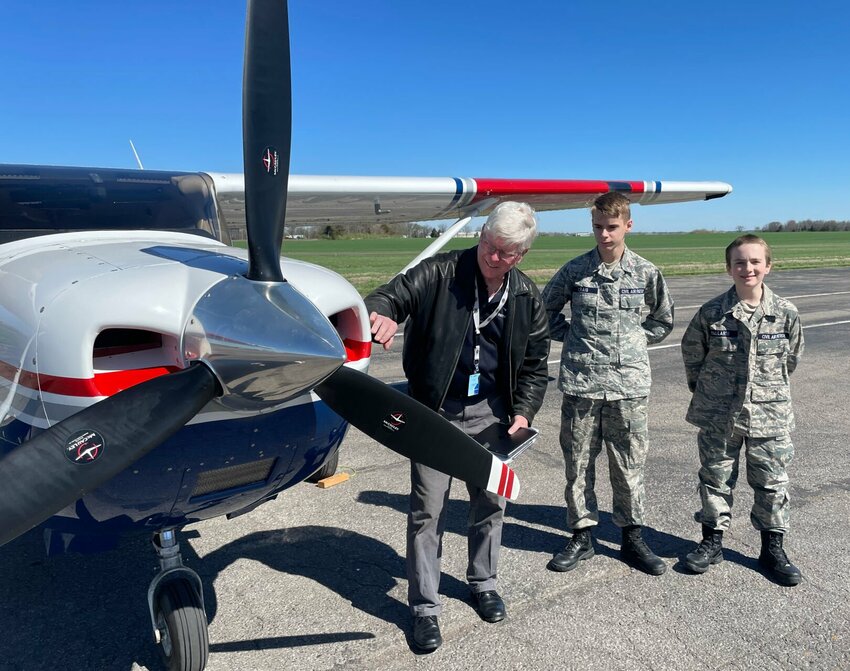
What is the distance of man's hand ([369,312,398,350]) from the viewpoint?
99.0 inches

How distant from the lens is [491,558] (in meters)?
2.98

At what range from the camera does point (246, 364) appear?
185cm

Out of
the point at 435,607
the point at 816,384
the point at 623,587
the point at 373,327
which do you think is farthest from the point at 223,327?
the point at 816,384

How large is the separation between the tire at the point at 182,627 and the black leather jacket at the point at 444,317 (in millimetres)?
1199

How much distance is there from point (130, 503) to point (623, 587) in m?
2.26

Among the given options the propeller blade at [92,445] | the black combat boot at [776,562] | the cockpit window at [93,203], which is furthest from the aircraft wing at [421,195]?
the black combat boot at [776,562]

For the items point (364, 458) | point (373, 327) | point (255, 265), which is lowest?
point (364, 458)

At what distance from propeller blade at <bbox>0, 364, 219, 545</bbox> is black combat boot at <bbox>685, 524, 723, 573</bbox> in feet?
8.45

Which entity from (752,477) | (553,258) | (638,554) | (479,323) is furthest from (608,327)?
(553,258)

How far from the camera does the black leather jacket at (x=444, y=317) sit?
2750 millimetres

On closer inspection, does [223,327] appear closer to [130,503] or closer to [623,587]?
[130,503]

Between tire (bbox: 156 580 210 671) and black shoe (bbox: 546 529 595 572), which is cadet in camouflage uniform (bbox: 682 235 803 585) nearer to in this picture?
black shoe (bbox: 546 529 595 572)

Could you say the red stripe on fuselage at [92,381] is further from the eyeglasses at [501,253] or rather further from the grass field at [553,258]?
the grass field at [553,258]

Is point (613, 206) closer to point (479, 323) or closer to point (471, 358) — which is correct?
point (479, 323)
